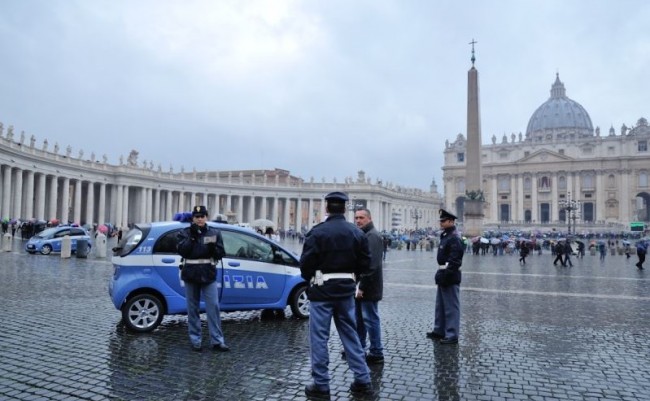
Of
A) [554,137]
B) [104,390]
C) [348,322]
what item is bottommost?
[104,390]

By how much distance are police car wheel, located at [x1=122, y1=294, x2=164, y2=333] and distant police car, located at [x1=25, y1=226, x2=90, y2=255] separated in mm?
17834

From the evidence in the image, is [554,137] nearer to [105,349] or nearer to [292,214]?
[292,214]

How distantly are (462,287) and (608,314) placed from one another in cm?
469

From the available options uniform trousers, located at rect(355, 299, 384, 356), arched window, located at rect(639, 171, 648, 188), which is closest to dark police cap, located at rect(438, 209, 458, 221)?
uniform trousers, located at rect(355, 299, 384, 356)

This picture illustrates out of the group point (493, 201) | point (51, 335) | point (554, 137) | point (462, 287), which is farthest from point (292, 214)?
point (51, 335)

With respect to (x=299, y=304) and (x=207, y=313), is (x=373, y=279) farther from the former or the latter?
(x=299, y=304)

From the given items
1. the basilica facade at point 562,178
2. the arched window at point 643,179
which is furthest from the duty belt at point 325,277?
the arched window at point 643,179

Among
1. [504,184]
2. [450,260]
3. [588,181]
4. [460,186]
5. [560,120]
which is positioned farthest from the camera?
[560,120]

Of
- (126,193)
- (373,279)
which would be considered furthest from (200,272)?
(126,193)

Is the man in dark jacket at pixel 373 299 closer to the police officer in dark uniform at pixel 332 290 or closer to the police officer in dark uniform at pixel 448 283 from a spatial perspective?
the police officer in dark uniform at pixel 332 290

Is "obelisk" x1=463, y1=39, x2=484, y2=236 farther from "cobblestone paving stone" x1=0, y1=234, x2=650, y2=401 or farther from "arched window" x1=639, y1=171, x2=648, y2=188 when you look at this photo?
"arched window" x1=639, y1=171, x2=648, y2=188

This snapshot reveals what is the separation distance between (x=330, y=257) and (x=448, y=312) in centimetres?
306

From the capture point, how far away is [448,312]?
7695 mm

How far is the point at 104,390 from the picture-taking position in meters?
5.29
